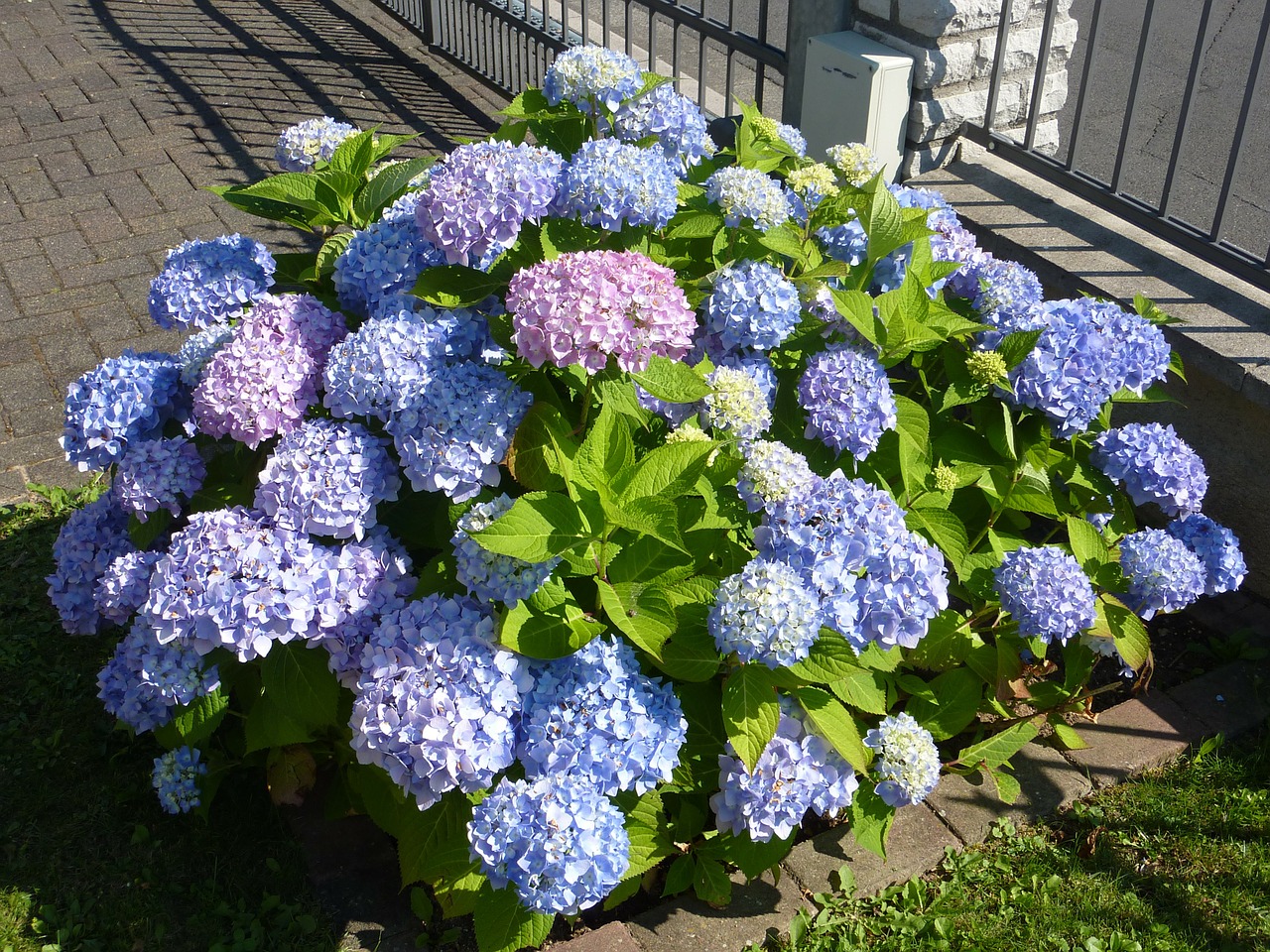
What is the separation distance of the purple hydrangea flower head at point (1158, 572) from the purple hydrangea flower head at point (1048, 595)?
0.21 metres

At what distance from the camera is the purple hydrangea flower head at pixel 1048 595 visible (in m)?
2.47

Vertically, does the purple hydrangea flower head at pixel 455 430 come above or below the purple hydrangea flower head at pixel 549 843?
above

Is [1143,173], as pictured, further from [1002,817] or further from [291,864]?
[291,864]

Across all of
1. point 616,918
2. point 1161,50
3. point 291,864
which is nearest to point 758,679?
point 616,918

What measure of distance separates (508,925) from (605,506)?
81 cm

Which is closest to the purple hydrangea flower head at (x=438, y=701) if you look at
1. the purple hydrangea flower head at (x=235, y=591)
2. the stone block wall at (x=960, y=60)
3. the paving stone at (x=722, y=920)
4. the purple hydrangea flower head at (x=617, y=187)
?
the purple hydrangea flower head at (x=235, y=591)

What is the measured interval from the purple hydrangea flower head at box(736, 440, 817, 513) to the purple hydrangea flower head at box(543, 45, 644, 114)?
96cm

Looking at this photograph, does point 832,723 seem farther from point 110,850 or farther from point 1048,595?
point 110,850

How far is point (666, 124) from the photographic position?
274 centimetres

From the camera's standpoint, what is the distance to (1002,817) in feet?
9.21

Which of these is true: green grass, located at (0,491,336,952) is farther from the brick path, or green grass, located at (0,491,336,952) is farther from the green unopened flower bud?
the green unopened flower bud

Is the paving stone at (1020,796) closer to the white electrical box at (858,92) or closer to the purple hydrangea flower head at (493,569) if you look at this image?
the purple hydrangea flower head at (493,569)

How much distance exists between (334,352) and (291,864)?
1250 millimetres

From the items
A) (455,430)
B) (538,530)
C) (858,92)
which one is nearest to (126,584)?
(455,430)
